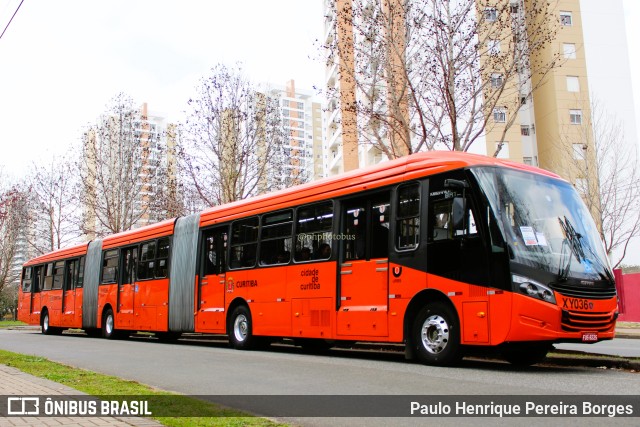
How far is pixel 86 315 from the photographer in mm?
24031

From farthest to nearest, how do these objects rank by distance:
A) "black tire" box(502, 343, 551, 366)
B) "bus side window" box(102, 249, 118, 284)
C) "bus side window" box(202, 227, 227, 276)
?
"bus side window" box(102, 249, 118, 284)
"bus side window" box(202, 227, 227, 276)
"black tire" box(502, 343, 551, 366)

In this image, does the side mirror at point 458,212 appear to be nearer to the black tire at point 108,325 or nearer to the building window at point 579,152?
the black tire at point 108,325

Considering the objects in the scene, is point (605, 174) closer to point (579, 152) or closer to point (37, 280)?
point (579, 152)

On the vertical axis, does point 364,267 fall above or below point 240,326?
above

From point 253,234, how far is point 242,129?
1527cm

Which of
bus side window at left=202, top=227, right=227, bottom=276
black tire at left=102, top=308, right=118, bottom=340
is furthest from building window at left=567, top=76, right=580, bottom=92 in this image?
bus side window at left=202, top=227, right=227, bottom=276

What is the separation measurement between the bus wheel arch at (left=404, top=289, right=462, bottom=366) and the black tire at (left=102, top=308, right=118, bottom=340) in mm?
14128

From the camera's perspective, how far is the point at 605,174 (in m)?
39.9

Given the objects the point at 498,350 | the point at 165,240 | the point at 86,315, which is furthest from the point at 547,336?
the point at 86,315

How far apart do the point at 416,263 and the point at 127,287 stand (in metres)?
13.3

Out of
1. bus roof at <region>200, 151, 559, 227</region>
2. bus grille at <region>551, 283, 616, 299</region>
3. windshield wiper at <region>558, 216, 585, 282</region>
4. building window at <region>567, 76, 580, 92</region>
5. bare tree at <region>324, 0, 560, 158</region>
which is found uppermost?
building window at <region>567, 76, 580, 92</region>

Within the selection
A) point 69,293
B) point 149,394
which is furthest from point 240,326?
point 69,293

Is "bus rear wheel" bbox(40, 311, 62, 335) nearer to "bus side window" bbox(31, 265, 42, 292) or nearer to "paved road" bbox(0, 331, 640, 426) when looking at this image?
"bus side window" bbox(31, 265, 42, 292)

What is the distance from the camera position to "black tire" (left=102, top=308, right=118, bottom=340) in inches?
879
